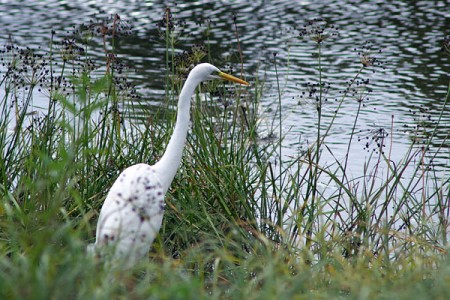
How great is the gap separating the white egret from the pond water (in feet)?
6.10

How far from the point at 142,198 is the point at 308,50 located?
6290mm

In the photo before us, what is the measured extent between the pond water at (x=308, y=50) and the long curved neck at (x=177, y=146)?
1849mm

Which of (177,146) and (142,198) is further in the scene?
(177,146)

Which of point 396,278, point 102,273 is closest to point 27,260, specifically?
point 102,273

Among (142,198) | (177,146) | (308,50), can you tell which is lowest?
(308,50)

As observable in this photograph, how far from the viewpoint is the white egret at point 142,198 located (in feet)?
11.1

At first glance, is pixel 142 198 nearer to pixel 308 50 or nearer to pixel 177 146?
pixel 177 146

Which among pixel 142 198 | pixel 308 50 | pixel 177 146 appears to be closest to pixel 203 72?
pixel 177 146

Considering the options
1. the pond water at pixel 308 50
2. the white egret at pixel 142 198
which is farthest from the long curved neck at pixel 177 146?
the pond water at pixel 308 50

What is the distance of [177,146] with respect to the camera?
3.86 m

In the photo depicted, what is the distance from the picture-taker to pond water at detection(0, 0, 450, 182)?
6.92 meters

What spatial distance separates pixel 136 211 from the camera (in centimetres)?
346

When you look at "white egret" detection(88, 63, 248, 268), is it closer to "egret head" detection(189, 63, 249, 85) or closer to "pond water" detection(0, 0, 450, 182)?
"egret head" detection(189, 63, 249, 85)

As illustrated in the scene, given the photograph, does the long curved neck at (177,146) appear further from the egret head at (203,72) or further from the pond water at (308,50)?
the pond water at (308,50)
